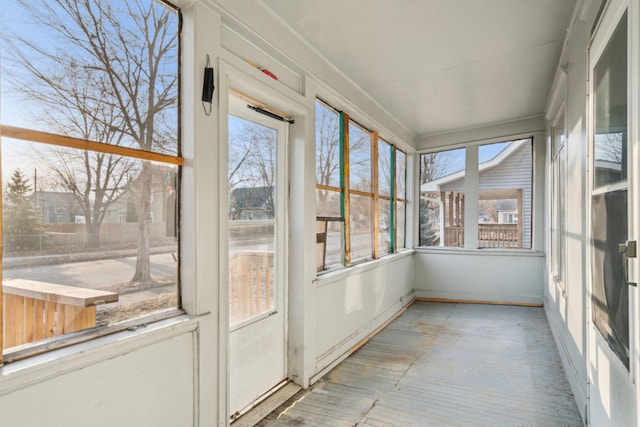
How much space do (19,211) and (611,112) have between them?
249 centimetres

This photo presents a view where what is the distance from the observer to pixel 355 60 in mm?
3145

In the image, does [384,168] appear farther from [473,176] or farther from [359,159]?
[473,176]

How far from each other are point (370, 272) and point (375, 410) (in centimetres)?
176

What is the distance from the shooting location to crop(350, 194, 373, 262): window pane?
3.88 meters

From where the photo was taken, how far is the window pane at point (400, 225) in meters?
5.45

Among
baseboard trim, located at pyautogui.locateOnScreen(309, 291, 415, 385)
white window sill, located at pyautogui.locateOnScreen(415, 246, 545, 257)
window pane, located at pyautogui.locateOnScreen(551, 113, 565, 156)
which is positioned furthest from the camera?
white window sill, located at pyautogui.locateOnScreen(415, 246, 545, 257)

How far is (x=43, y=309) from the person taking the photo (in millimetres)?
1375

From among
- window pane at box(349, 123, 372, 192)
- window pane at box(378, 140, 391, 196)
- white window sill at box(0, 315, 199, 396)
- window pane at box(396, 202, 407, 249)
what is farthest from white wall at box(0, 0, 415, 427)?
window pane at box(396, 202, 407, 249)

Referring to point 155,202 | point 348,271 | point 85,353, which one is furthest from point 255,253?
point 85,353

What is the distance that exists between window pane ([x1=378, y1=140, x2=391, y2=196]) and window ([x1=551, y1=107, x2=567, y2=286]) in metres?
1.92

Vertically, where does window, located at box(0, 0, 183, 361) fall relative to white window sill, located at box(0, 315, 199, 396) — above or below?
above

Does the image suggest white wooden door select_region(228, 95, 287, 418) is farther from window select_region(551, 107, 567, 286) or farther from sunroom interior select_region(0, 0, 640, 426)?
window select_region(551, 107, 567, 286)

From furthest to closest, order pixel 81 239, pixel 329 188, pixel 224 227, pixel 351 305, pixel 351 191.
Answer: pixel 351 191 < pixel 351 305 < pixel 329 188 < pixel 224 227 < pixel 81 239

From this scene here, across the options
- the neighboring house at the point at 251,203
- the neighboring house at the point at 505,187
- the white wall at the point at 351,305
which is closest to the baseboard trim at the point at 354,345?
the white wall at the point at 351,305
